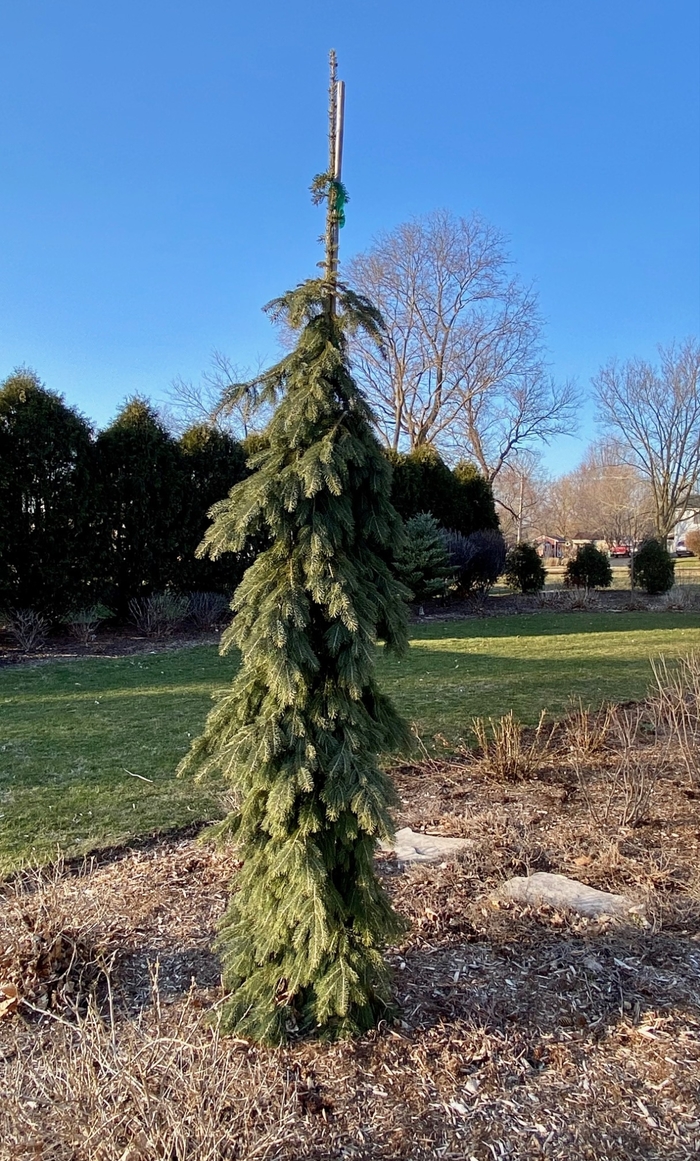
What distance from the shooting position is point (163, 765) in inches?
167

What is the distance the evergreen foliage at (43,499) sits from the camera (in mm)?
8828

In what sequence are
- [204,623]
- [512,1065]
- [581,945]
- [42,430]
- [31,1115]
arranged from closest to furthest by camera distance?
[31,1115] → [512,1065] → [581,945] → [42,430] → [204,623]

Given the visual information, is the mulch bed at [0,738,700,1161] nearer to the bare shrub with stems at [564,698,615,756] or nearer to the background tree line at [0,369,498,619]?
the bare shrub with stems at [564,698,615,756]

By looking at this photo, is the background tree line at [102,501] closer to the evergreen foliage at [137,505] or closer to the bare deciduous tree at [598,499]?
the evergreen foliage at [137,505]

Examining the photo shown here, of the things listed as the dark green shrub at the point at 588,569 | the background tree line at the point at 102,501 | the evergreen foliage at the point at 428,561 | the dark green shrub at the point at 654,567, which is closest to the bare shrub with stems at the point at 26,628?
the background tree line at the point at 102,501

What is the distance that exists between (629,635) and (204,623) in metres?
6.39

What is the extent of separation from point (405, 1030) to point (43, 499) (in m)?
8.73

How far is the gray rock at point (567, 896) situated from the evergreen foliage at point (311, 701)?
0.88 m

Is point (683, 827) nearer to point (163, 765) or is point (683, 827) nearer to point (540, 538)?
point (163, 765)

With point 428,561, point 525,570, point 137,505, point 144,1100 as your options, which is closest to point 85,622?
point 137,505

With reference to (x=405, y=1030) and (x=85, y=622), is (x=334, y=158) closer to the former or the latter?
(x=405, y=1030)

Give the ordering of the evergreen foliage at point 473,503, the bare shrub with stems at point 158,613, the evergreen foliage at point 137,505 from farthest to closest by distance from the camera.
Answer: the evergreen foliage at point 473,503 < the evergreen foliage at point 137,505 < the bare shrub with stems at point 158,613

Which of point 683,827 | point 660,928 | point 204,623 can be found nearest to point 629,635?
point 204,623

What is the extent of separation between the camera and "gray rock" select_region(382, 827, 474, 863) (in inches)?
116
